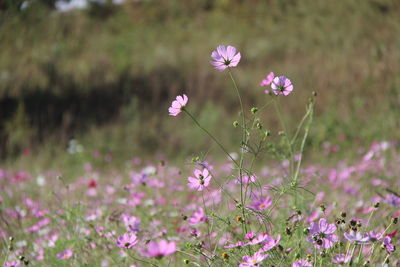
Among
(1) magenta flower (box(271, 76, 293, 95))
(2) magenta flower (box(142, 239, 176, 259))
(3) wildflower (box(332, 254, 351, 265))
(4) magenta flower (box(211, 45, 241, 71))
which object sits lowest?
(3) wildflower (box(332, 254, 351, 265))

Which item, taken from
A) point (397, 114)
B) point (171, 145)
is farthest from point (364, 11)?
point (171, 145)

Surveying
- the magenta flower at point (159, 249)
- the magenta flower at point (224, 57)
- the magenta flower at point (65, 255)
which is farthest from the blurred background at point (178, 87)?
the magenta flower at point (159, 249)

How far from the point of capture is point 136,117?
252 inches

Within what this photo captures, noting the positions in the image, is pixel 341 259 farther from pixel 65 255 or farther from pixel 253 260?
pixel 65 255

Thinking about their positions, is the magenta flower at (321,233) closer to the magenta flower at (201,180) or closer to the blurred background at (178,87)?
the magenta flower at (201,180)

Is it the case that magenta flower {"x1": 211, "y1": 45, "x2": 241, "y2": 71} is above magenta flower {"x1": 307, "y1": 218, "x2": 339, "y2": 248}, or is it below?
above

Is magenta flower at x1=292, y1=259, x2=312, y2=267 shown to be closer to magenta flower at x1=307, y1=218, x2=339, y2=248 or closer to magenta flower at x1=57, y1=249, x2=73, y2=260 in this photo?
magenta flower at x1=307, y1=218, x2=339, y2=248

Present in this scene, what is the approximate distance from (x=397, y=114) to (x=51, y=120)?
4.72 metres

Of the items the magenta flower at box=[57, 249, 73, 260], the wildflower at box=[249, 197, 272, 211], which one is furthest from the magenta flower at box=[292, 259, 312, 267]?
the magenta flower at box=[57, 249, 73, 260]

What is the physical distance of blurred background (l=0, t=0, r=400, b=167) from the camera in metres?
5.64

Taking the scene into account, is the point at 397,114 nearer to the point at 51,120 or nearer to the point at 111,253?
the point at 111,253

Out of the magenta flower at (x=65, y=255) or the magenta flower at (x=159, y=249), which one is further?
the magenta flower at (x=65, y=255)

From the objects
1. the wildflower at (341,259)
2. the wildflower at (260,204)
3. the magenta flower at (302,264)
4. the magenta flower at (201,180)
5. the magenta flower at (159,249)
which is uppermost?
the magenta flower at (159,249)

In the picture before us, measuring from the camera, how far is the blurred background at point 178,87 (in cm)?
564
